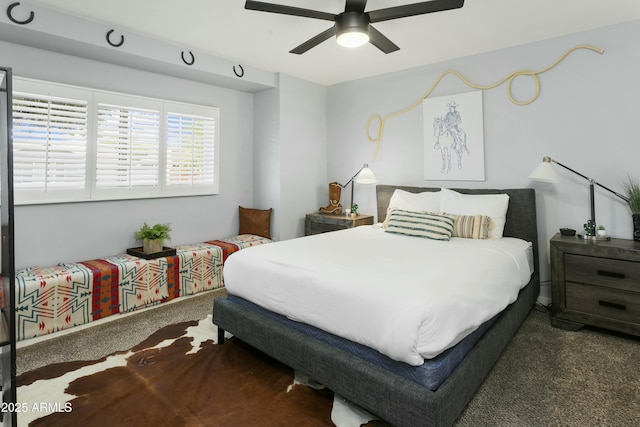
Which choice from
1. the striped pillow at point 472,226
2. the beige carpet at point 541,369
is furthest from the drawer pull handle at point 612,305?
the striped pillow at point 472,226

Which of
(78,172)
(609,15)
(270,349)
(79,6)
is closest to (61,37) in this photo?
(79,6)

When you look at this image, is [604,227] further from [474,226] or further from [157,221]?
[157,221]

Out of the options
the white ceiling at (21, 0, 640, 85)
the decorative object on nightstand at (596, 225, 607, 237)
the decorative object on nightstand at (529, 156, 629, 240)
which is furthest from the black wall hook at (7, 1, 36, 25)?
the decorative object on nightstand at (596, 225, 607, 237)

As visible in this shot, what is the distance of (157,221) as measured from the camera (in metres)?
3.94

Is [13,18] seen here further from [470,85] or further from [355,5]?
[470,85]

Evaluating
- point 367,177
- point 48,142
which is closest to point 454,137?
point 367,177

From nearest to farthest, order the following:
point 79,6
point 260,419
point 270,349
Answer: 1. point 260,419
2. point 270,349
3. point 79,6

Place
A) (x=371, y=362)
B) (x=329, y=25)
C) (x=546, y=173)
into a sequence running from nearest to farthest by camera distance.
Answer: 1. (x=371, y=362)
2. (x=546, y=173)
3. (x=329, y=25)

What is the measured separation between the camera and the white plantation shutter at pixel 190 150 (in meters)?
4.01

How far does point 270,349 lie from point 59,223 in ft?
8.31

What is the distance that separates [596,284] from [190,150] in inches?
166

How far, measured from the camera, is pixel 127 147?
364 cm

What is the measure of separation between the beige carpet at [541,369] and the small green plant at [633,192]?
1026 mm

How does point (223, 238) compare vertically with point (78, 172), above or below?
below
